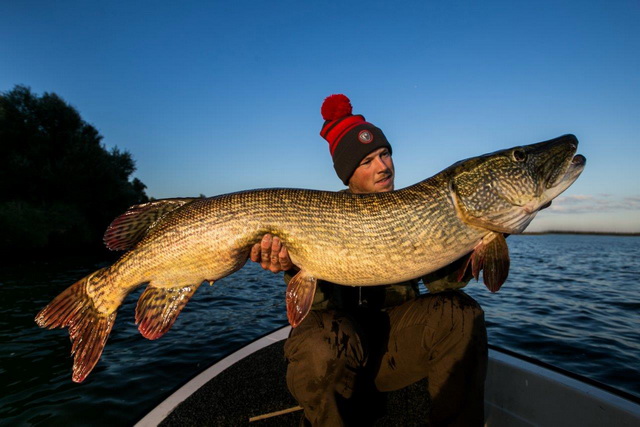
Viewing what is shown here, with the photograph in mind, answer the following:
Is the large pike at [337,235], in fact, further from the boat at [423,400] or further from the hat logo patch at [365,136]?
the hat logo patch at [365,136]

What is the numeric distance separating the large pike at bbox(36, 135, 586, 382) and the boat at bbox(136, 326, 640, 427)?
32.9 inches

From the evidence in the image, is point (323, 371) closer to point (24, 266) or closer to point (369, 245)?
point (369, 245)

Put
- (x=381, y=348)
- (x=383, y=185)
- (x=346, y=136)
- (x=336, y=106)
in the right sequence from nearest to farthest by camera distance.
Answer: (x=381, y=348), (x=383, y=185), (x=346, y=136), (x=336, y=106)

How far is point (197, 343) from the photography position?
5344 millimetres

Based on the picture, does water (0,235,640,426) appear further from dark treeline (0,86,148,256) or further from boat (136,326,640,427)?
dark treeline (0,86,148,256)

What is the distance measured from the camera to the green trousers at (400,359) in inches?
75.3

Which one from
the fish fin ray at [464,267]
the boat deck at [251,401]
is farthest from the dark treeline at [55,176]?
the fish fin ray at [464,267]

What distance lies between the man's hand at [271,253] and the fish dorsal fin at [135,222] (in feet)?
1.93

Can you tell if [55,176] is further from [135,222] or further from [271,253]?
[271,253]

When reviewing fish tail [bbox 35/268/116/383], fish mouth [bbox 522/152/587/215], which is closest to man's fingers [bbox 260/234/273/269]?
fish tail [bbox 35/268/116/383]

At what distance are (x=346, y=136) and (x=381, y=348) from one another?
1.93 m

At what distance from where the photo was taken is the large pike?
205 centimetres

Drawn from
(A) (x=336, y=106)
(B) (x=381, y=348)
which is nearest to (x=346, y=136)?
(A) (x=336, y=106)

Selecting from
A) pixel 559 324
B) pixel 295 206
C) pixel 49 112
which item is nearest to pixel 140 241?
pixel 295 206
